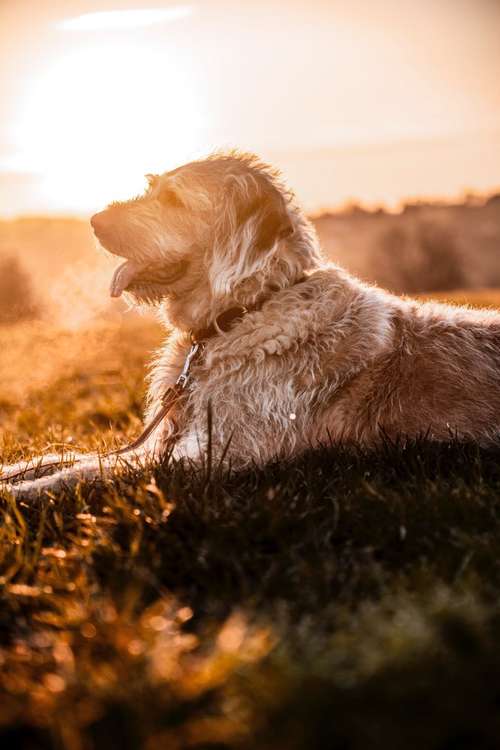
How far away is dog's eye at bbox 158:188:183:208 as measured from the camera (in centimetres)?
452

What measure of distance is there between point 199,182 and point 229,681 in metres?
3.22

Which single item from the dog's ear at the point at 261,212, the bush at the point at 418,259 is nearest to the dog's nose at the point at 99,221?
the dog's ear at the point at 261,212

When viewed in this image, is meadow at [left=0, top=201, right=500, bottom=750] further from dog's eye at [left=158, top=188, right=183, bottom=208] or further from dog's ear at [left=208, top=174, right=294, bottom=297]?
dog's eye at [left=158, top=188, right=183, bottom=208]

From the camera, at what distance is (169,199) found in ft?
14.9

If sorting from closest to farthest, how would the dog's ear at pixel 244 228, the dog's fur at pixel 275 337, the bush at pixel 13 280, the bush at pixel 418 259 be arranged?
the dog's fur at pixel 275 337 → the dog's ear at pixel 244 228 → the bush at pixel 13 280 → the bush at pixel 418 259

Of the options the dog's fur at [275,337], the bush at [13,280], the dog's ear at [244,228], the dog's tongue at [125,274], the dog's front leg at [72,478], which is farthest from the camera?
the bush at [13,280]

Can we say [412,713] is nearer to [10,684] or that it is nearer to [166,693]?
[166,693]

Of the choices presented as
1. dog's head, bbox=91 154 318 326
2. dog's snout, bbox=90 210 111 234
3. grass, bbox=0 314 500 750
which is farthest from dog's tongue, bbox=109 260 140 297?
grass, bbox=0 314 500 750

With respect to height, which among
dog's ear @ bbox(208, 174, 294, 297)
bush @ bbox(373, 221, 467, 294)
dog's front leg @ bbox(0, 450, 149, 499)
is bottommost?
bush @ bbox(373, 221, 467, 294)

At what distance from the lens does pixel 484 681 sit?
1.82 m

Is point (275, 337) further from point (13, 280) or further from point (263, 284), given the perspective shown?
point (13, 280)

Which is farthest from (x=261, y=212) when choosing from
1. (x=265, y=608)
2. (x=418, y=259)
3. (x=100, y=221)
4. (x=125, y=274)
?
(x=418, y=259)

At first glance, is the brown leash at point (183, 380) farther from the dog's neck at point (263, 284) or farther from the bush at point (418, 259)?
the bush at point (418, 259)

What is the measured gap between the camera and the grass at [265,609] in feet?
5.68
